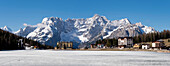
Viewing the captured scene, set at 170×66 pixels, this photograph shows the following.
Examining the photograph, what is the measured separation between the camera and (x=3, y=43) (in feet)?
648
